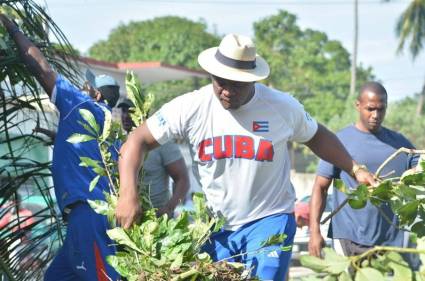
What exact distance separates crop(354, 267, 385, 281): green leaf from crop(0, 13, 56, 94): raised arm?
3086mm

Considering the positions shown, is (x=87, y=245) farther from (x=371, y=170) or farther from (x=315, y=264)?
(x=315, y=264)

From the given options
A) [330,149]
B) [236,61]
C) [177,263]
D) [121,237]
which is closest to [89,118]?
[121,237]

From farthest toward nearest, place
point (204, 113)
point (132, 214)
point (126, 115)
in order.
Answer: point (126, 115)
point (204, 113)
point (132, 214)

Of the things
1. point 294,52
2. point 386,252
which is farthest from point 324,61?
point 386,252

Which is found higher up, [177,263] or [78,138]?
[78,138]

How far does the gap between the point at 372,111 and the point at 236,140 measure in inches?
89.0

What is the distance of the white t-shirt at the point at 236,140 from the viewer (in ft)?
16.2

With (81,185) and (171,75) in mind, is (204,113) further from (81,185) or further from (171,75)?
(171,75)

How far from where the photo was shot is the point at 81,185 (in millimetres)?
5234

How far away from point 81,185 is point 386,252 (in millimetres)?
2913

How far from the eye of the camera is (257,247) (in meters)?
4.96

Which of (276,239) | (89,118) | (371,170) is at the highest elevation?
(89,118)

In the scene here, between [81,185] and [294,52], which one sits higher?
[81,185]

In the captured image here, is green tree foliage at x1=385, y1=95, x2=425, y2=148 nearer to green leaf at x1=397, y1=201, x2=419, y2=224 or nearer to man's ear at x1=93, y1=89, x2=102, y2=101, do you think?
man's ear at x1=93, y1=89, x2=102, y2=101
